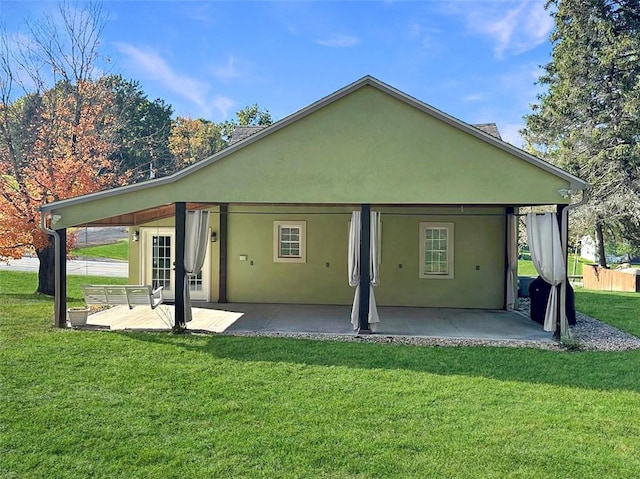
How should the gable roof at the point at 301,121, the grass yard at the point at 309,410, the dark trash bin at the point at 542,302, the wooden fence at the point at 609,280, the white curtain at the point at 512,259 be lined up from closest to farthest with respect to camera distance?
the grass yard at the point at 309,410 < the gable roof at the point at 301,121 < the dark trash bin at the point at 542,302 < the white curtain at the point at 512,259 < the wooden fence at the point at 609,280

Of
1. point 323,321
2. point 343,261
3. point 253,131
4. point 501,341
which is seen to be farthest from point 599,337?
point 253,131

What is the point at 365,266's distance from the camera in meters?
9.60

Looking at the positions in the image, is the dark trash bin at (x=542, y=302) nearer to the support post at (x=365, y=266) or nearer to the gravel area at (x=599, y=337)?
the gravel area at (x=599, y=337)

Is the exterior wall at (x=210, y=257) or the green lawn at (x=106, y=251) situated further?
the green lawn at (x=106, y=251)

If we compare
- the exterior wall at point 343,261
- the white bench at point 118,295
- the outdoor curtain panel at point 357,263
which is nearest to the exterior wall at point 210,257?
the exterior wall at point 343,261

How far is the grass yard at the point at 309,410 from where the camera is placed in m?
4.38

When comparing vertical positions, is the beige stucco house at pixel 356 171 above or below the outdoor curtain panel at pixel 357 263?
above

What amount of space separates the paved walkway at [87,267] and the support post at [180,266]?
43.5 feet

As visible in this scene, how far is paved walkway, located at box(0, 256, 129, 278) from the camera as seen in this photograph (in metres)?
22.3

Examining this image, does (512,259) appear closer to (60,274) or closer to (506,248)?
(506,248)

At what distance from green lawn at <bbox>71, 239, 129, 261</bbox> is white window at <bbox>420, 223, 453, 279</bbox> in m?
22.5

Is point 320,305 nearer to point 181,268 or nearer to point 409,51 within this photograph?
point 181,268

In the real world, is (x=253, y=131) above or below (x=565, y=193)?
above

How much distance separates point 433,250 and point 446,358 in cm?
573
